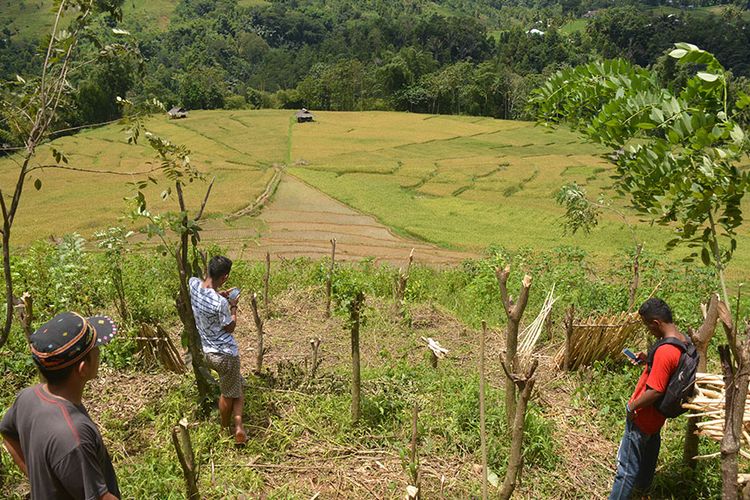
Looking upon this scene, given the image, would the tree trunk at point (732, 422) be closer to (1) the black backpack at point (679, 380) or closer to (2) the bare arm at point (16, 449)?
(1) the black backpack at point (679, 380)

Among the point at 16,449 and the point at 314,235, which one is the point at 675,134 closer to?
the point at 16,449

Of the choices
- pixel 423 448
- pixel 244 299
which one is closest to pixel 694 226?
pixel 423 448

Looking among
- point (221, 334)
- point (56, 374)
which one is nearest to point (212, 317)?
point (221, 334)

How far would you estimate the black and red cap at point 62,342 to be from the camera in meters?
2.47

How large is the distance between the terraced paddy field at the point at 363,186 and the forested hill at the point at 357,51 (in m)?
Result: 4.58

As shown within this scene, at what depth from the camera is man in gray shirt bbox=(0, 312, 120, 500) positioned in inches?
93.7

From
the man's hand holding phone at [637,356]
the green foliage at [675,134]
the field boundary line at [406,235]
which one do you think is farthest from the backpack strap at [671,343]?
the field boundary line at [406,235]

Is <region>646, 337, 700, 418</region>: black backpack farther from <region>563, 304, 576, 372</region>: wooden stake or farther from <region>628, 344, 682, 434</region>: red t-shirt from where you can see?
<region>563, 304, 576, 372</region>: wooden stake

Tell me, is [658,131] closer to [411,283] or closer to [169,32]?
[411,283]

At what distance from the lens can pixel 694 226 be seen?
215 centimetres

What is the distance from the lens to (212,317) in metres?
4.42

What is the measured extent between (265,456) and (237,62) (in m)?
98.5

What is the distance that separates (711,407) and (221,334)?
353 cm

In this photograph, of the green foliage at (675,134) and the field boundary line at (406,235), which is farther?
the field boundary line at (406,235)
